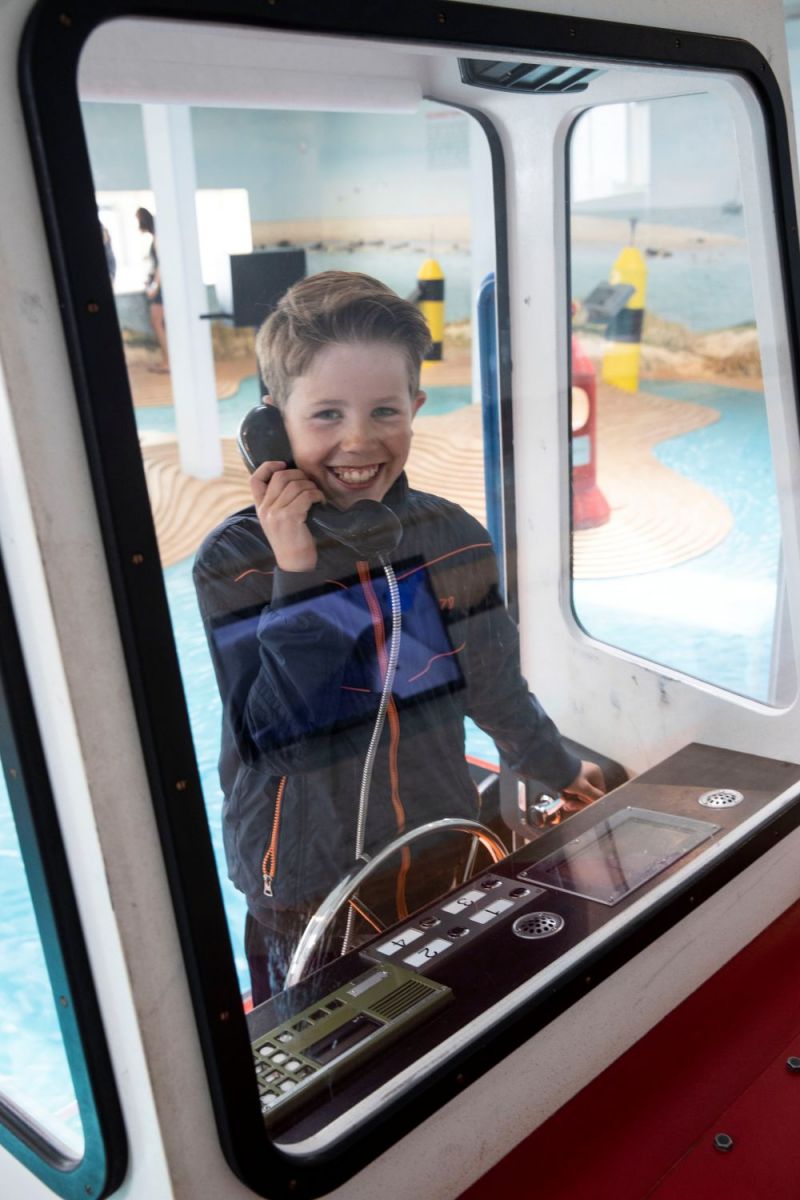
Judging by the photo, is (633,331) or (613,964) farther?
(633,331)

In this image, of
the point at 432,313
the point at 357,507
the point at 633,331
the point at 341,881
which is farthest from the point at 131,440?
the point at 633,331

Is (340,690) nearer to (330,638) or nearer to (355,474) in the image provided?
(330,638)

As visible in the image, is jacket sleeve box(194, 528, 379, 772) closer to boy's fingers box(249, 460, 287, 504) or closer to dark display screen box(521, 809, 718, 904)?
boy's fingers box(249, 460, 287, 504)

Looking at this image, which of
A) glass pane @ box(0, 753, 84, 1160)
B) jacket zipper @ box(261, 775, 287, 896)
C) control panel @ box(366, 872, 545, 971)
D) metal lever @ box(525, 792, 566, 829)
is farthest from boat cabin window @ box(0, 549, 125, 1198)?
metal lever @ box(525, 792, 566, 829)

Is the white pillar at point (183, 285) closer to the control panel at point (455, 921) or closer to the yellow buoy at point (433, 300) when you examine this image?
the yellow buoy at point (433, 300)

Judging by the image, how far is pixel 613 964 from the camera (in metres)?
1.75

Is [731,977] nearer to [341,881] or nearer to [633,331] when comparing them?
[341,881]

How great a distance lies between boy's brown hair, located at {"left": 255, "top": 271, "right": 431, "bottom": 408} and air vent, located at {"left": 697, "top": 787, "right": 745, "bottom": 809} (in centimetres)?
99

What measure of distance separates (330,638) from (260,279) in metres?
0.58

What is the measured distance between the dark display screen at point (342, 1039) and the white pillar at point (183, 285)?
0.77 metres

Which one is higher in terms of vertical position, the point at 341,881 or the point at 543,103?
the point at 543,103

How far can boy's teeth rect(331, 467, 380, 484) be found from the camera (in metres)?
1.90

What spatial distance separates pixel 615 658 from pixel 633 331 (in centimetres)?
84

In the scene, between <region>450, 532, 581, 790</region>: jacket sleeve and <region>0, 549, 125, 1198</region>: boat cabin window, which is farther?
<region>450, 532, 581, 790</region>: jacket sleeve
